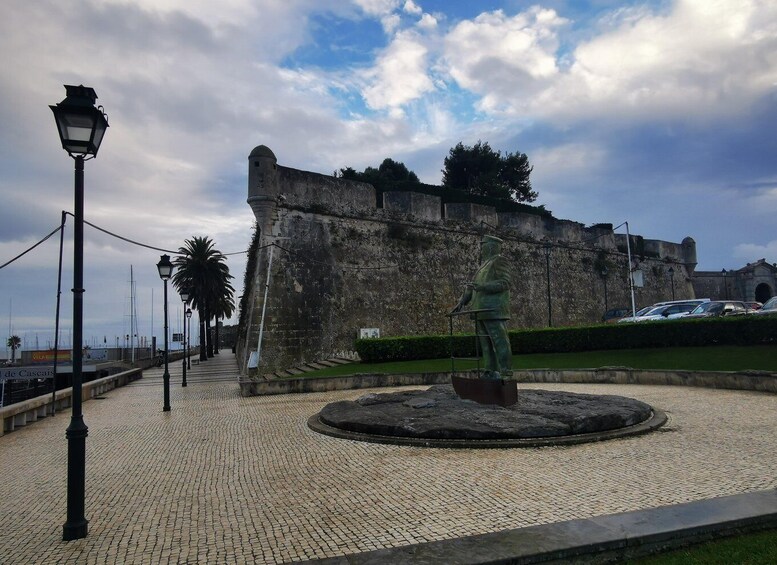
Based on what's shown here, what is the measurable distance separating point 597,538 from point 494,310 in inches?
246

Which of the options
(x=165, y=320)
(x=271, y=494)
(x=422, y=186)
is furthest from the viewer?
(x=422, y=186)

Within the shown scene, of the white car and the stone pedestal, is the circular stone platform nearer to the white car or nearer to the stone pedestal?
the stone pedestal

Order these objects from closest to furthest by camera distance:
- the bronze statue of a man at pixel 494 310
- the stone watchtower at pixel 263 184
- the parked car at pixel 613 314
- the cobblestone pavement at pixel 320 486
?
the cobblestone pavement at pixel 320 486 < the bronze statue of a man at pixel 494 310 < the stone watchtower at pixel 263 184 < the parked car at pixel 613 314

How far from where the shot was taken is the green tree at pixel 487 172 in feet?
162

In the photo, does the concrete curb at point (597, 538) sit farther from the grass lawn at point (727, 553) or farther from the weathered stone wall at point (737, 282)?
the weathered stone wall at point (737, 282)

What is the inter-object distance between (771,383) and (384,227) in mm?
16914

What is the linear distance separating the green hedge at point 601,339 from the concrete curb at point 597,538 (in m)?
14.7

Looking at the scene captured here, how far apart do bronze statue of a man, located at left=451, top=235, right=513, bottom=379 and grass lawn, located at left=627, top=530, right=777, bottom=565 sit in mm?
5721

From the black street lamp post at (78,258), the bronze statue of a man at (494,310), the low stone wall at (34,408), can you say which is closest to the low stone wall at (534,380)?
the low stone wall at (34,408)

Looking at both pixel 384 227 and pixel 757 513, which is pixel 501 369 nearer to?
pixel 757 513

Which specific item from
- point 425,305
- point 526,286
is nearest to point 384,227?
point 425,305

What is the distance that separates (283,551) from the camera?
378 centimetres

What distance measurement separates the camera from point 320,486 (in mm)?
5465

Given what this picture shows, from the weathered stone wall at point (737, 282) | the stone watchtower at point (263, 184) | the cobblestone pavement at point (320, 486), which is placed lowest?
the cobblestone pavement at point (320, 486)
